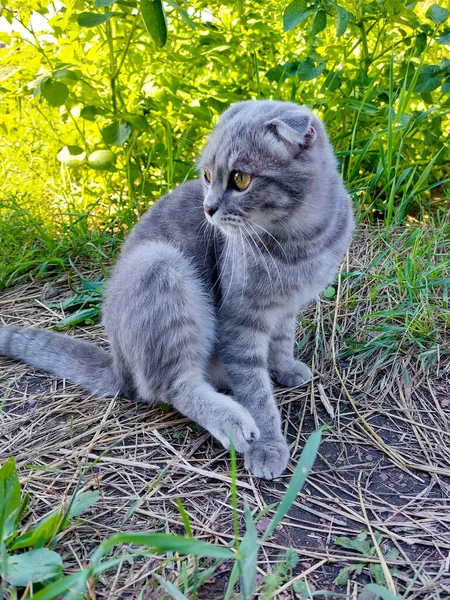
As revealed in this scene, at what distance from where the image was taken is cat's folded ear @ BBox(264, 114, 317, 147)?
1.73 m

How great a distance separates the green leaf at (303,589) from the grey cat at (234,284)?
1.37 feet

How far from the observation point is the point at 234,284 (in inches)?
79.4

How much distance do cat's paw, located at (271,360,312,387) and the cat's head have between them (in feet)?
1.93

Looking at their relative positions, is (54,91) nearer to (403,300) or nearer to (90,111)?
(90,111)

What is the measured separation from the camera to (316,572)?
4.51 feet

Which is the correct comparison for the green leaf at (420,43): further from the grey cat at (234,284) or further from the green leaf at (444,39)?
the grey cat at (234,284)

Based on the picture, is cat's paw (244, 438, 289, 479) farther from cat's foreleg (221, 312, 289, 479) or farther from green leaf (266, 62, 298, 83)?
green leaf (266, 62, 298, 83)

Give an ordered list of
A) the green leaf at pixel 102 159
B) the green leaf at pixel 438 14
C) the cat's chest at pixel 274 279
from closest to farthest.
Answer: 1. the cat's chest at pixel 274 279
2. the green leaf at pixel 438 14
3. the green leaf at pixel 102 159

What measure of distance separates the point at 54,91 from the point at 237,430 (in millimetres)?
1822

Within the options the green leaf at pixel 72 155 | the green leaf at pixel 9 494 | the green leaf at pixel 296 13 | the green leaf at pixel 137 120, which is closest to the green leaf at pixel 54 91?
the green leaf at pixel 137 120

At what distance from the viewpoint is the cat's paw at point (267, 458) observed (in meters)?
1.73

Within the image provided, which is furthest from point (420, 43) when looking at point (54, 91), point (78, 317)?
point (78, 317)

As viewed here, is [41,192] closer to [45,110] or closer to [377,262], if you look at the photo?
[45,110]

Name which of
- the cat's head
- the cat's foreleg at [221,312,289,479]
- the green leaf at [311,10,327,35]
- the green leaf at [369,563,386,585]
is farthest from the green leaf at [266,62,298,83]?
the green leaf at [369,563,386,585]
